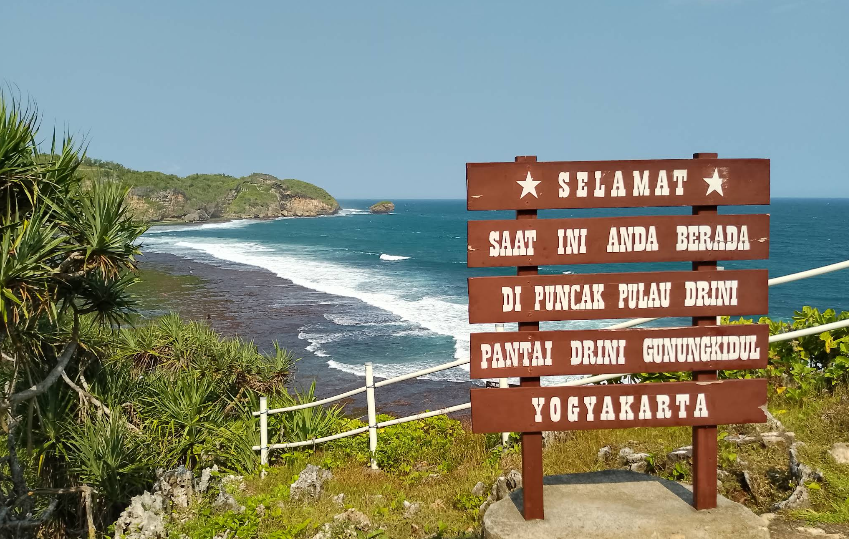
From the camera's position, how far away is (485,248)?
4.37 metres

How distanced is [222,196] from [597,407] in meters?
150

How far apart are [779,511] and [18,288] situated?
6938 mm

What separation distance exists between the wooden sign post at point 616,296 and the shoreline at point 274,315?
8.15m

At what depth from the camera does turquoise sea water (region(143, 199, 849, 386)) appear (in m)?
23.2

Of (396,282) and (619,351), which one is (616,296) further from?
(396,282)

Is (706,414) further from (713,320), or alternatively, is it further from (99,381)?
(99,381)

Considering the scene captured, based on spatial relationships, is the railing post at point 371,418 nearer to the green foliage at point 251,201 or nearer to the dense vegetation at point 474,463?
the dense vegetation at point 474,463

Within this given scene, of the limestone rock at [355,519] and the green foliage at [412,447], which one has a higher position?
the limestone rock at [355,519]

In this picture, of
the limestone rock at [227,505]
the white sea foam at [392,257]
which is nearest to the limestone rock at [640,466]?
the limestone rock at [227,505]

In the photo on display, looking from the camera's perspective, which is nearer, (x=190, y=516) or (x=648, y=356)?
(x=648, y=356)

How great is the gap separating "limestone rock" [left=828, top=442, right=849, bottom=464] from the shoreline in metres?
8.54

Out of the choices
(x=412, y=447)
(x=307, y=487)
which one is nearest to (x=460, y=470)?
(x=412, y=447)

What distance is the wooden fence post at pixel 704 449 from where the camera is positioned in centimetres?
448

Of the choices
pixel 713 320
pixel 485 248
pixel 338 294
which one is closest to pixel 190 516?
pixel 485 248
